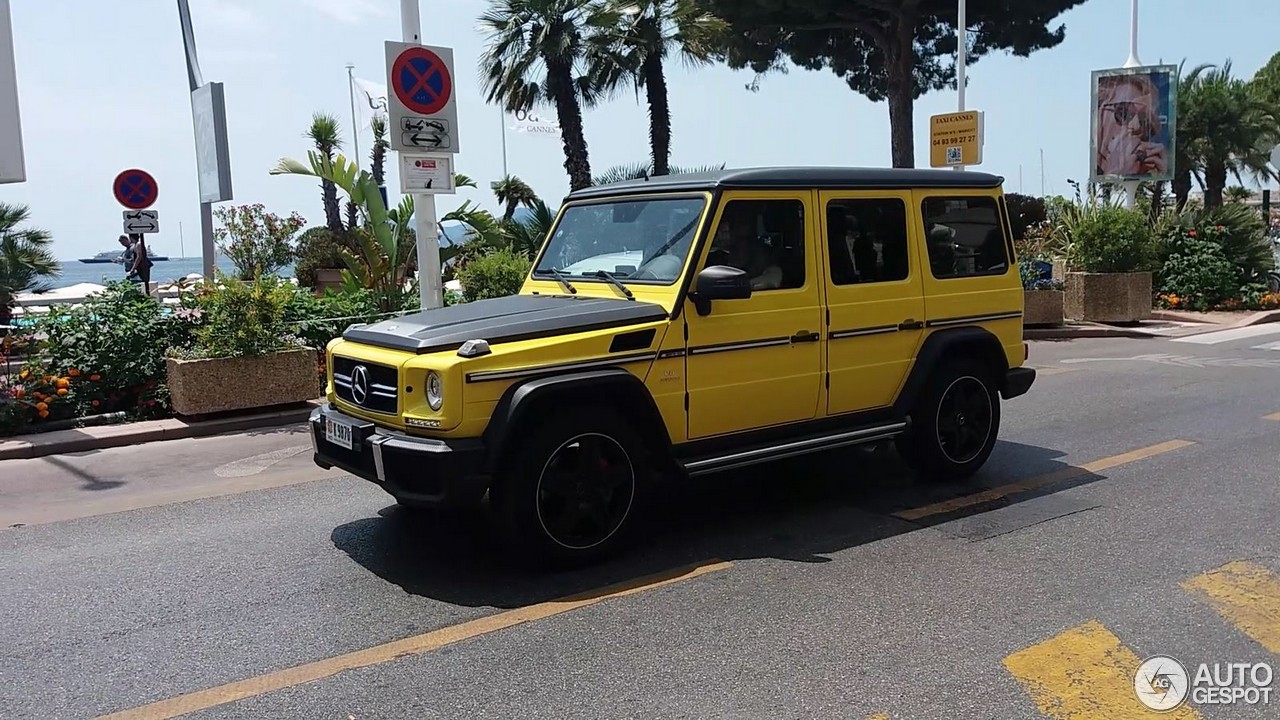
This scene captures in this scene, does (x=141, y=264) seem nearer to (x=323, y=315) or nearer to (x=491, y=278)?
(x=323, y=315)

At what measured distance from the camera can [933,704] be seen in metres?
3.53

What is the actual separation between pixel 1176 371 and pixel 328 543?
388 inches

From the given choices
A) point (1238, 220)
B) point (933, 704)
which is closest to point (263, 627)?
point (933, 704)

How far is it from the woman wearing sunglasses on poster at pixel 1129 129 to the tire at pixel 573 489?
2055 cm

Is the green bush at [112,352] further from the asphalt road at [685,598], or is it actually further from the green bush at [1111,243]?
the green bush at [1111,243]

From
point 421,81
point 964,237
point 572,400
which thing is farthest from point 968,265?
point 421,81

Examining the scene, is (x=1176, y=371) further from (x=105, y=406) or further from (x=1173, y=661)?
(x=105, y=406)

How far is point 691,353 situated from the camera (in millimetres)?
5137

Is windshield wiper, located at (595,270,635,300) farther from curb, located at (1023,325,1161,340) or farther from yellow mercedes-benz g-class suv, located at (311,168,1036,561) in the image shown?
curb, located at (1023,325,1161,340)

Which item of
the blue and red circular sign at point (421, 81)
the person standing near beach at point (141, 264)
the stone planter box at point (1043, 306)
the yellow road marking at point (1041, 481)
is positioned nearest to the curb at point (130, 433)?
the blue and red circular sign at point (421, 81)

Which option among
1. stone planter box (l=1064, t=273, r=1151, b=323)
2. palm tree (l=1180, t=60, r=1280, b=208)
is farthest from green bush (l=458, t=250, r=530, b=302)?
palm tree (l=1180, t=60, r=1280, b=208)

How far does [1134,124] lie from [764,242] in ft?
64.9

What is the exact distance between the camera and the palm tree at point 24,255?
16578 millimetres

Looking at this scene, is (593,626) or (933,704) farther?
(593,626)
